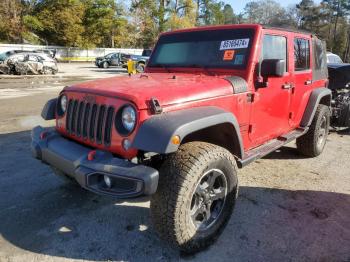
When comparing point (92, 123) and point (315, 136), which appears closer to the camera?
point (92, 123)

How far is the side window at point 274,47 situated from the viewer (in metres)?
3.98

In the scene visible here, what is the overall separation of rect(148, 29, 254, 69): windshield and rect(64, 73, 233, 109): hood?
1.16 ft

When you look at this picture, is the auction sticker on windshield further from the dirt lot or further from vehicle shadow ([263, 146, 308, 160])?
vehicle shadow ([263, 146, 308, 160])

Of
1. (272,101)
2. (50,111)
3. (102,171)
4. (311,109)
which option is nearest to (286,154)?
(311,109)

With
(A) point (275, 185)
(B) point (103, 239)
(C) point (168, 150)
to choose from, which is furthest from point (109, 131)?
(A) point (275, 185)

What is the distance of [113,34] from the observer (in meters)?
54.3

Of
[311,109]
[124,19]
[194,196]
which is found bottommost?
[194,196]

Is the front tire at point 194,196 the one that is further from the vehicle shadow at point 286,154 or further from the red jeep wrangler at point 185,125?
the vehicle shadow at point 286,154

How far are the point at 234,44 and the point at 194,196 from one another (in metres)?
1.84

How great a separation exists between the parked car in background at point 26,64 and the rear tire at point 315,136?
66.8ft

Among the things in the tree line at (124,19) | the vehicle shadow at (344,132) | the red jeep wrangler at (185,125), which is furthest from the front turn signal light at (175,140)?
the tree line at (124,19)

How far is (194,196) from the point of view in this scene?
307cm

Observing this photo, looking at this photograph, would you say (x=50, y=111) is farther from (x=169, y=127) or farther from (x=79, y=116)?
(x=169, y=127)

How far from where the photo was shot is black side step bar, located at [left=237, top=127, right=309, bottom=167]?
12.1 ft
